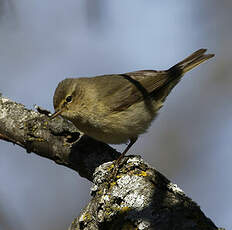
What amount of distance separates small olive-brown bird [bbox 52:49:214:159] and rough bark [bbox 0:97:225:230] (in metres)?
0.16

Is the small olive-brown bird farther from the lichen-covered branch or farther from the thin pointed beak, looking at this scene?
the lichen-covered branch

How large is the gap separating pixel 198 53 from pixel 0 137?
2.82 meters

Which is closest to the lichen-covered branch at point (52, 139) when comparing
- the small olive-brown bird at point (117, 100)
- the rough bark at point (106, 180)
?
the rough bark at point (106, 180)

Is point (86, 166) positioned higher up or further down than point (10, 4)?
further down

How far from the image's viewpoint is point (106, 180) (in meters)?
3.34

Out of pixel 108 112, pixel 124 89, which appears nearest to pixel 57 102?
pixel 108 112

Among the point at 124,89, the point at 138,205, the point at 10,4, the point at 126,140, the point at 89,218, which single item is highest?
the point at 124,89

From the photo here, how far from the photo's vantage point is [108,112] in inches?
180

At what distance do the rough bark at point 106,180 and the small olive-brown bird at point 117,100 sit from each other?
0.16 m

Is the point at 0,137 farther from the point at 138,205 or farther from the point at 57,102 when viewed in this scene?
the point at 138,205

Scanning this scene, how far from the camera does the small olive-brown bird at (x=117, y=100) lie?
4.45m

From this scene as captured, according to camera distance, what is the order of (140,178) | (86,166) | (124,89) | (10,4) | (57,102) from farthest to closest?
(124,89)
(57,102)
(86,166)
(140,178)
(10,4)

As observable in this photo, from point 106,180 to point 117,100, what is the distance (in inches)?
63.0

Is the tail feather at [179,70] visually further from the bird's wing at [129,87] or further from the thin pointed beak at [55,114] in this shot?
the thin pointed beak at [55,114]
